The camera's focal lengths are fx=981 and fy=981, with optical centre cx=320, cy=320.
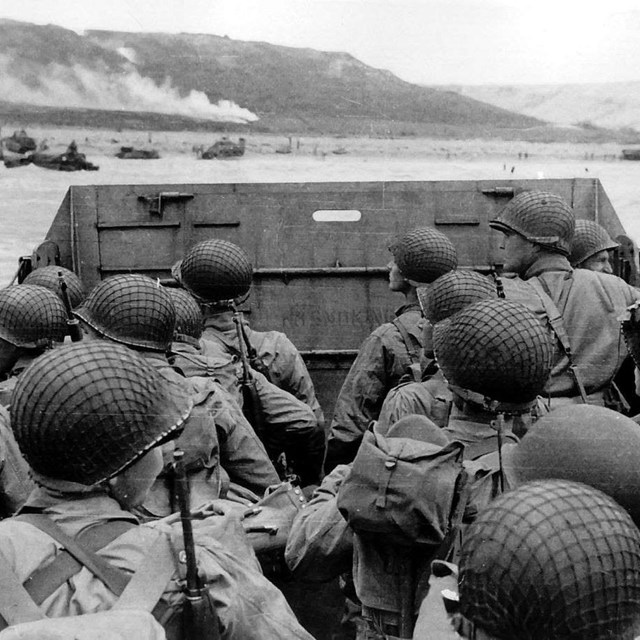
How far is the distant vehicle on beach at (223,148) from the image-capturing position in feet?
31.2

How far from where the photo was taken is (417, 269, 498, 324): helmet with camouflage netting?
3.93m

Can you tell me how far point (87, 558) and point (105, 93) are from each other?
314 inches

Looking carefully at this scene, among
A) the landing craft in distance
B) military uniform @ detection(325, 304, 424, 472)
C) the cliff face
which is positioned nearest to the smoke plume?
the cliff face

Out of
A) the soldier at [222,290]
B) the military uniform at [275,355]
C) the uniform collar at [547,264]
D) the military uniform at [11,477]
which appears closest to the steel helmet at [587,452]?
the military uniform at [11,477]

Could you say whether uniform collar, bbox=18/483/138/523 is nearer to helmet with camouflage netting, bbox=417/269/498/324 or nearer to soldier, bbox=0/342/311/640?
soldier, bbox=0/342/311/640

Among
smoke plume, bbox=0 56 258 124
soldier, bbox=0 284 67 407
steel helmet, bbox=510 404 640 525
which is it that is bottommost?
soldier, bbox=0 284 67 407

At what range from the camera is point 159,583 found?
188 centimetres

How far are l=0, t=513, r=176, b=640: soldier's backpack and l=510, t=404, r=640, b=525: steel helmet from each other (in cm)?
88

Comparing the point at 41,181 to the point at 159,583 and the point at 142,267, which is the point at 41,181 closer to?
the point at 142,267

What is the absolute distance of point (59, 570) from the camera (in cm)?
187

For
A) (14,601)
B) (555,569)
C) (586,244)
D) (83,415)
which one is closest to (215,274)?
(586,244)

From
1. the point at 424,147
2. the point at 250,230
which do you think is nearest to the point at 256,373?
the point at 250,230

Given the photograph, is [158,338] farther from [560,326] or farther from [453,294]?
[560,326]

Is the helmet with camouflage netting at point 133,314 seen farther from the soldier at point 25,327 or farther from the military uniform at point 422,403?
the military uniform at point 422,403
